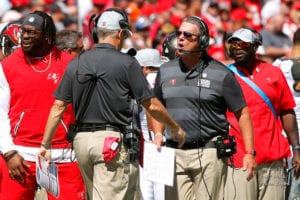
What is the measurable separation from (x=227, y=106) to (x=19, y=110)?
184 cm

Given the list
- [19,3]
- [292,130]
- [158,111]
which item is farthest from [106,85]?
[19,3]

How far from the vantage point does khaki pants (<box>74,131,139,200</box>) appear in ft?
29.6

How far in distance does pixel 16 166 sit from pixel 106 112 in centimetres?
106

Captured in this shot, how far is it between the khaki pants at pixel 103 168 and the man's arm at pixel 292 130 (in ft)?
7.11

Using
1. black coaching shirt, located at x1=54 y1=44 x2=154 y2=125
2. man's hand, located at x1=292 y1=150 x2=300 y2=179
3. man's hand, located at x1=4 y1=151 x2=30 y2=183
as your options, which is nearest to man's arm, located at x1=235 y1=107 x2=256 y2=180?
black coaching shirt, located at x1=54 y1=44 x2=154 y2=125

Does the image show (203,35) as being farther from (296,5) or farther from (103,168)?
(296,5)

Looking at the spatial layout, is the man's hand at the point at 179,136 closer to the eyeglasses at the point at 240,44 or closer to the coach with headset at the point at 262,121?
the coach with headset at the point at 262,121

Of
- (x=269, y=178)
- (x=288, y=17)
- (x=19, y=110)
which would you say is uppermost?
(x=288, y=17)

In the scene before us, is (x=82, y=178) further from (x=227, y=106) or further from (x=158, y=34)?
(x=158, y=34)

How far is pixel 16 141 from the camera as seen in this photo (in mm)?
9805

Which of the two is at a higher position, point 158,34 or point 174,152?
point 158,34

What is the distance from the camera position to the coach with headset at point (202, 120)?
9516 millimetres

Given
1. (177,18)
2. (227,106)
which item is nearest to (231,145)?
(227,106)

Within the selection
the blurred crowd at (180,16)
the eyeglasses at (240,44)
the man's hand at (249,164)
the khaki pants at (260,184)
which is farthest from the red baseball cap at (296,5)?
the man's hand at (249,164)
